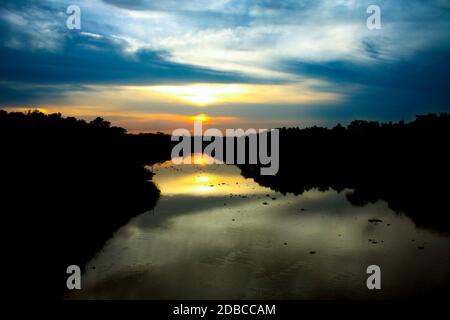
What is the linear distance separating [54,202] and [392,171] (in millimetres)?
57863

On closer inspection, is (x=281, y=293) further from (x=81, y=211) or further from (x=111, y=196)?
(x=111, y=196)

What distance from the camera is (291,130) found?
159 meters

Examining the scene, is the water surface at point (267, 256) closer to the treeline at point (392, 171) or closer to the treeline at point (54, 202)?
the treeline at point (54, 202)

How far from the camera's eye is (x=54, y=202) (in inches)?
1305

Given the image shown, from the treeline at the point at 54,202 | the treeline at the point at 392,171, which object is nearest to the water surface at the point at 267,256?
the treeline at the point at 54,202

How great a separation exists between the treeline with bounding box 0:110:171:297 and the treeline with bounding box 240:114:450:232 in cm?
2322

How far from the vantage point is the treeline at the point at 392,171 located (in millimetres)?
39459

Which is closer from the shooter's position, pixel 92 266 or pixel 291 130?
pixel 92 266

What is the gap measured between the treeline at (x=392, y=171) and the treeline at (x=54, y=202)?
23224mm

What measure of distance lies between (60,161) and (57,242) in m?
21.2

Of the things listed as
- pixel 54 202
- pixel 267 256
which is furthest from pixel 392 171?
pixel 54 202

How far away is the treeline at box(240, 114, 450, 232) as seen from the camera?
3946 cm

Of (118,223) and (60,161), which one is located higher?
(60,161)
